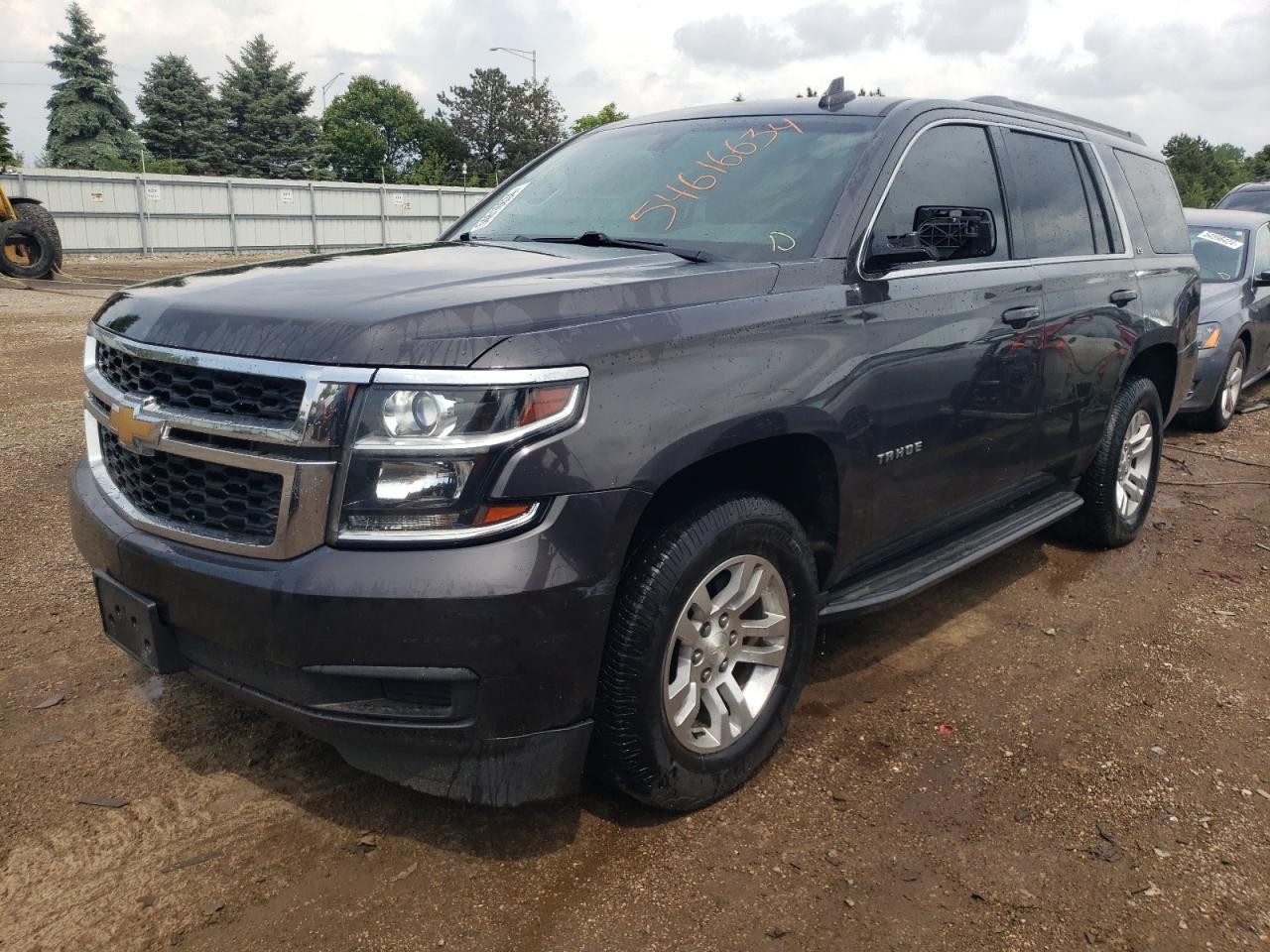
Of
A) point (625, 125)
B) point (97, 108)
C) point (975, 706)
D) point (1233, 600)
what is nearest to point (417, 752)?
point (975, 706)

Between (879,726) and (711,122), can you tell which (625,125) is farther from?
(879,726)

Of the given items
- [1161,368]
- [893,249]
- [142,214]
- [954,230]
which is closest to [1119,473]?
[1161,368]

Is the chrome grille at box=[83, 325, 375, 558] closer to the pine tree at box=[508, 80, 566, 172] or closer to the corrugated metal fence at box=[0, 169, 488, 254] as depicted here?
the corrugated metal fence at box=[0, 169, 488, 254]

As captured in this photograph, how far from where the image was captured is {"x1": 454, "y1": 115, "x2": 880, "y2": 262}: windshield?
3.30 m

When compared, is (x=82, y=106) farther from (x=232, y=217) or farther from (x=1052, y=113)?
(x=1052, y=113)

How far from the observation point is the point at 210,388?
2.43m

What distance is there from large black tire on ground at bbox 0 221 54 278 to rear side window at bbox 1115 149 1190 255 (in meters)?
18.7

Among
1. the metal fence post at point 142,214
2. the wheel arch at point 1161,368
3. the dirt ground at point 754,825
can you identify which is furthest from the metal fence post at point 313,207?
the wheel arch at point 1161,368

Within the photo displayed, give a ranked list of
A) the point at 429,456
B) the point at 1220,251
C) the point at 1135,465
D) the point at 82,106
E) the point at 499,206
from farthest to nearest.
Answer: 1. the point at 82,106
2. the point at 1220,251
3. the point at 1135,465
4. the point at 499,206
5. the point at 429,456

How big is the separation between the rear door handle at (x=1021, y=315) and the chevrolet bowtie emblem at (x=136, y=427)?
2.80 meters

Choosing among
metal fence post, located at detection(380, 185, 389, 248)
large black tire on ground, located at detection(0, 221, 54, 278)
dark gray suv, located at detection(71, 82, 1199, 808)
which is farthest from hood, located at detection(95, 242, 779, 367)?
metal fence post, located at detection(380, 185, 389, 248)

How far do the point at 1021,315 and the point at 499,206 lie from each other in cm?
207

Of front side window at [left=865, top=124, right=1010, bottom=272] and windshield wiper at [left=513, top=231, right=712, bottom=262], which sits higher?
front side window at [left=865, top=124, right=1010, bottom=272]

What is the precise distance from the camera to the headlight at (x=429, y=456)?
2207 mm
